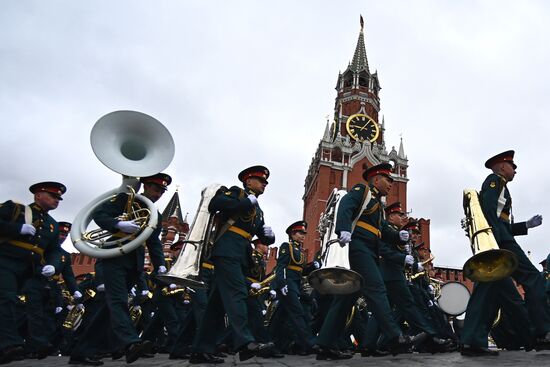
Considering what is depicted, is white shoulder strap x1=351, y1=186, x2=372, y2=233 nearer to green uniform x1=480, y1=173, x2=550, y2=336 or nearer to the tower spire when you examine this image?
green uniform x1=480, y1=173, x2=550, y2=336

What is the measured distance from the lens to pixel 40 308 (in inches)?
266

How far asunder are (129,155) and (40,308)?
2.92m

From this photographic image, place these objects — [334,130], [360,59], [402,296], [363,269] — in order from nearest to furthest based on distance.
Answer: [363,269]
[402,296]
[334,130]
[360,59]

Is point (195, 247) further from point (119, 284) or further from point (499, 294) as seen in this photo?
point (499, 294)

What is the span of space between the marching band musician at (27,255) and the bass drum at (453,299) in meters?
7.89

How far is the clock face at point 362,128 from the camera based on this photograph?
56688 millimetres

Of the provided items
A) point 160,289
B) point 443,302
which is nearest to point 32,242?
Result: point 160,289

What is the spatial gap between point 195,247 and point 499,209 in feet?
12.1

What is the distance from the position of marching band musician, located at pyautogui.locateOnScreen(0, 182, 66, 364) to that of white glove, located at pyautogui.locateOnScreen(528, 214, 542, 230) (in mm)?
6252

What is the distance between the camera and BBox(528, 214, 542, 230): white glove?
17.8ft

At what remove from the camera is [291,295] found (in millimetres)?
8109

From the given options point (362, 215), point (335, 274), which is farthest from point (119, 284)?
point (362, 215)

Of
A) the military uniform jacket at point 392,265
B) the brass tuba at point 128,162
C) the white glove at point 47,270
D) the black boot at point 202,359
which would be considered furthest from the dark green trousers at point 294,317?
the white glove at point 47,270

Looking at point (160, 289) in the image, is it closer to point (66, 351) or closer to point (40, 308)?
point (40, 308)
